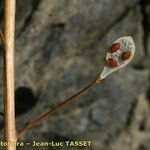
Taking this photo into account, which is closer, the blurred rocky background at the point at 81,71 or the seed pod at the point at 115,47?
the seed pod at the point at 115,47

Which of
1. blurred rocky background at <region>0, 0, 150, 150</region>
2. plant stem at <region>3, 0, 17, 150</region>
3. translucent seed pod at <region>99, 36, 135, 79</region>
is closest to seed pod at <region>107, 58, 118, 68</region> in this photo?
translucent seed pod at <region>99, 36, 135, 79</region>

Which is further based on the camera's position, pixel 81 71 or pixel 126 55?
pixel 81 71

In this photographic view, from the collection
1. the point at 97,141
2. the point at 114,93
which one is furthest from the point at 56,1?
the point at 97,141

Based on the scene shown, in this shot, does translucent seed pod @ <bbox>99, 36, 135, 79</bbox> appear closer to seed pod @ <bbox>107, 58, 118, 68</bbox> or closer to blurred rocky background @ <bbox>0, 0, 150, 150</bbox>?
seed pod @ <bbox>107, 58, 118, 68</bbox>

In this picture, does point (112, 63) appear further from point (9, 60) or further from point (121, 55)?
point (9, 60)

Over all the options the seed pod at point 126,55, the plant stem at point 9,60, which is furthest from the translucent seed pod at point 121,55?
the plant stem at point 9,60

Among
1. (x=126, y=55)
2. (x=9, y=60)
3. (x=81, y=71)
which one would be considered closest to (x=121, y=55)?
(x=126, y=55)

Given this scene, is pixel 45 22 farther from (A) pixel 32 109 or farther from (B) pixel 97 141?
(B) pixel 97 141

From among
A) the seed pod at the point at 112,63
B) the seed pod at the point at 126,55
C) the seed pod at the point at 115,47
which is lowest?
the seed pod at the point at 112,63

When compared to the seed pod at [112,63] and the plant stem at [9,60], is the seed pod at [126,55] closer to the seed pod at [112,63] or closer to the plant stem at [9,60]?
the seed pod at [112,63]
